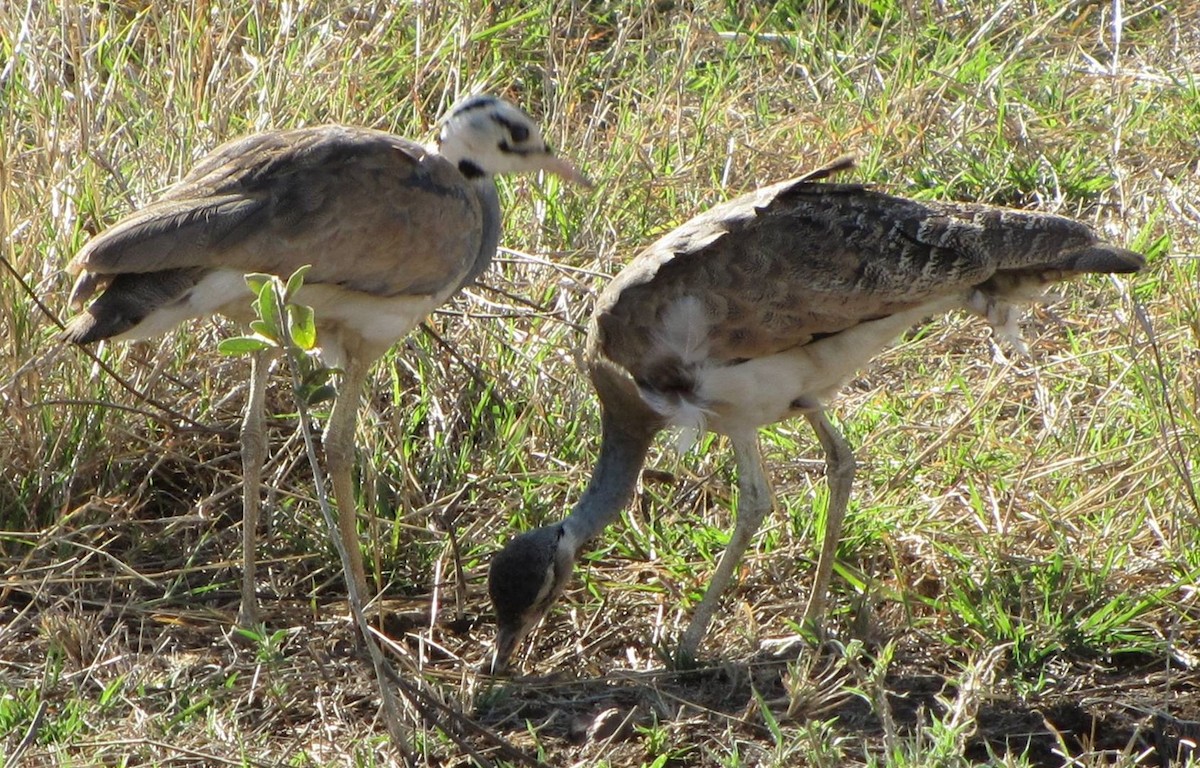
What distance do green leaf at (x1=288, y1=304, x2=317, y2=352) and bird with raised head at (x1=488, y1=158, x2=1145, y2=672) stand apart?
4.78 ft

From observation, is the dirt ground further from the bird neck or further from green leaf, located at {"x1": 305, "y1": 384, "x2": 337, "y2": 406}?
green leaf, located at {"x1": 305, "y1": 384, "x2": 337, "y2": 406}

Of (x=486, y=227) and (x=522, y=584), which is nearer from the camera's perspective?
(x=522, y=584)

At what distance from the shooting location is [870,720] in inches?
173

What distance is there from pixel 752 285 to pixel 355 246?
115 cm

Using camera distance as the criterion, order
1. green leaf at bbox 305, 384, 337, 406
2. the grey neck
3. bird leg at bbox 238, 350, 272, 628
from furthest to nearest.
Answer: the grey neck
bird leg at bbox 238, 350, 272, 628
green leaf at bbox 305, 384, 337, 406

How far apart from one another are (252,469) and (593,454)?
116 cm

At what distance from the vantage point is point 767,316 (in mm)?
4770

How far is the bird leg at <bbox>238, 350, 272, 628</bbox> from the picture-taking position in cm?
491

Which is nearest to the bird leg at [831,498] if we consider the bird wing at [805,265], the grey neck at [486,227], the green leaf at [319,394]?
the bird wing at [805,265]

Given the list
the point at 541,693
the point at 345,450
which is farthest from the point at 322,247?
the point at 541,693

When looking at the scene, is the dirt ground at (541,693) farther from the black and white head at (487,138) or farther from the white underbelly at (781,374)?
the black and white head at (487,138)

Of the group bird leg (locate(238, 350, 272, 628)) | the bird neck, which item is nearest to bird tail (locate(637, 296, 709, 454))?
the bird neck

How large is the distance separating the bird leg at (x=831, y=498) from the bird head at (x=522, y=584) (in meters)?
0.75

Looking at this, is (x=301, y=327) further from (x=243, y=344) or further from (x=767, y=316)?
(x=767, y=316)
